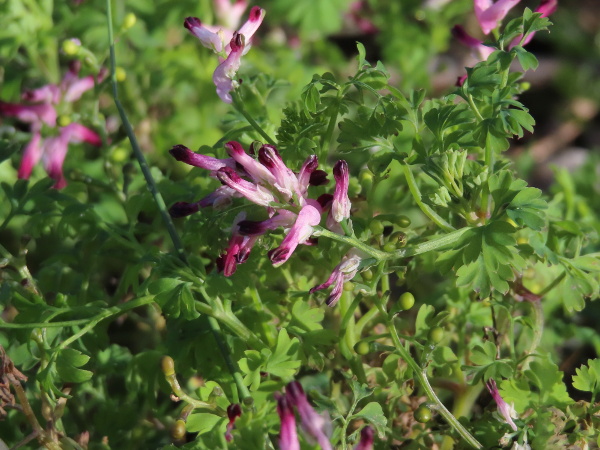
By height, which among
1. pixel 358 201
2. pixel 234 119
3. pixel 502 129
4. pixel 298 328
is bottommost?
pixel 298 328

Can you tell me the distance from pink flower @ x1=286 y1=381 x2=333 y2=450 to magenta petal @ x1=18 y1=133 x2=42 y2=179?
1.54 m

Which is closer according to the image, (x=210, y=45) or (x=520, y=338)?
(x=210, y=45)

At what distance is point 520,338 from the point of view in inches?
78.1

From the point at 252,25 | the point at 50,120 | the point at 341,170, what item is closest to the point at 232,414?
the point at 341,170

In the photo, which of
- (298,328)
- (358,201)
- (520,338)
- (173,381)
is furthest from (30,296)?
(520,338)

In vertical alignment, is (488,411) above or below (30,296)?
below

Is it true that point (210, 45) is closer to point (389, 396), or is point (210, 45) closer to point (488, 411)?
point (389, 396)

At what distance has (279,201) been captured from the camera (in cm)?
145

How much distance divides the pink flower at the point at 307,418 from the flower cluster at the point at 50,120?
4.60 ft

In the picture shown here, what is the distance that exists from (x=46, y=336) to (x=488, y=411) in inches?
40.5

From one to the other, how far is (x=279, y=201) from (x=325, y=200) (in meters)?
0.13

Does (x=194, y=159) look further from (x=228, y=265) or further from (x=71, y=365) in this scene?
(x=71, y=365)

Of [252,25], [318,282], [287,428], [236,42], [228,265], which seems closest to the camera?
[287,428]

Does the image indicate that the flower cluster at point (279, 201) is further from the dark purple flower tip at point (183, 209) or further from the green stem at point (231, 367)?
the green stem at point (231, 367)
